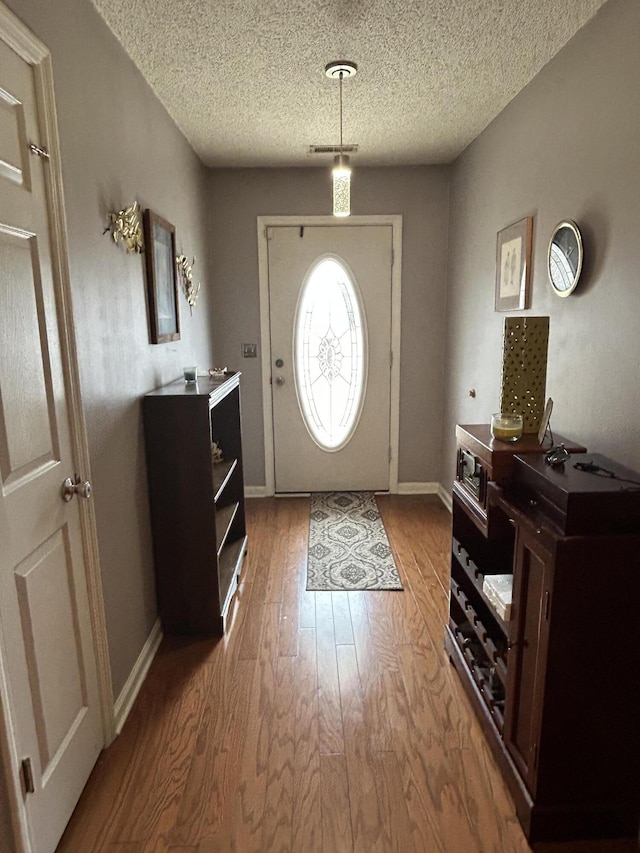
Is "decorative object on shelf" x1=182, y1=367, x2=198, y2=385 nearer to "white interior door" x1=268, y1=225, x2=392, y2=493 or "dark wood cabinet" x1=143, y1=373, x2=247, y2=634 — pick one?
"dark wood cabinet" x1=143, y1=373, x2=247, y2=634

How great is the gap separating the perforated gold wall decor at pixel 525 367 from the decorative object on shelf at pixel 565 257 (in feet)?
1.20

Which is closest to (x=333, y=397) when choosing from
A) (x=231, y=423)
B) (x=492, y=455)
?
(x=231, y=423)

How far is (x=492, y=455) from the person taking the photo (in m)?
1.61

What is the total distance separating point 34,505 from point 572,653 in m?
1.39

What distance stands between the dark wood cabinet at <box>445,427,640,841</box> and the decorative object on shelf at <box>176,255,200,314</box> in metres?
2.05

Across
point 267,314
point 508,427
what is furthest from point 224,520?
point 267,314

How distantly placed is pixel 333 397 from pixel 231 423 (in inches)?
47.2

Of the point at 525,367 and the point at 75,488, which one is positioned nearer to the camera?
the point at 75,488

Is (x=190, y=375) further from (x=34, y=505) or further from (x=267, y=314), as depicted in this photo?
(x=267, y=314)

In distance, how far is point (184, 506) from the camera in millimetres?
2213

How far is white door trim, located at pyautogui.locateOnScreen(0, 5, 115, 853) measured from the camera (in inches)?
46.3

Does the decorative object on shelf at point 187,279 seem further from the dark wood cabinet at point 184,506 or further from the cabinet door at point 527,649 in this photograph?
the cabinet door at point 527,649

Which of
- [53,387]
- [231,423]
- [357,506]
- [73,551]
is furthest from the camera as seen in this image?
[357,506]

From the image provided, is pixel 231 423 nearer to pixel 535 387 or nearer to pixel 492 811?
pixel 535 387
